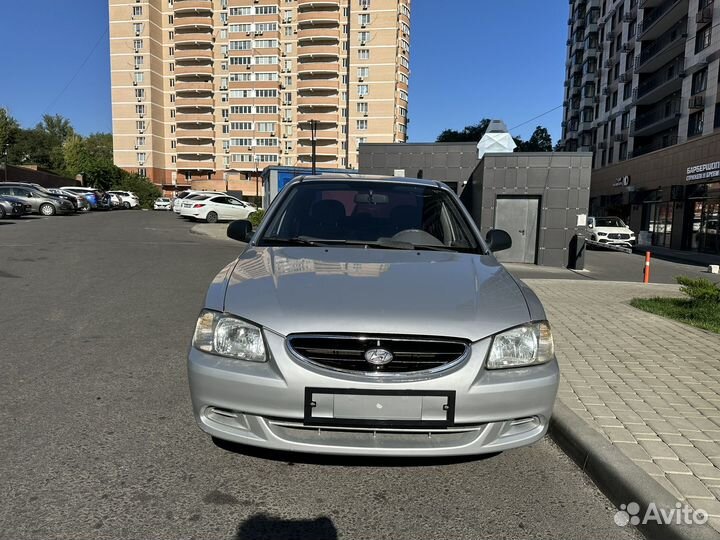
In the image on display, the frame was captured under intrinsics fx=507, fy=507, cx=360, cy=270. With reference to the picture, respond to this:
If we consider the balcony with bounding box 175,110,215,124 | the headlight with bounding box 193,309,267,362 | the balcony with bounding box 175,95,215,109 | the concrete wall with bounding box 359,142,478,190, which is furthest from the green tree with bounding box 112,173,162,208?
the headlight with bounding box 193,309,267,362

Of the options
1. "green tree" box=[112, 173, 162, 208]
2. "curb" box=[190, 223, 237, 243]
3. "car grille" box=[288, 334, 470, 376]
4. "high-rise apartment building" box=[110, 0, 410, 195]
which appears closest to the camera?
"car grille" box=[288, 334, 470, 376]

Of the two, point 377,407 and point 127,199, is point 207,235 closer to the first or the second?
point 377,407

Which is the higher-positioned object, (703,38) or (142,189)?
(703,38)

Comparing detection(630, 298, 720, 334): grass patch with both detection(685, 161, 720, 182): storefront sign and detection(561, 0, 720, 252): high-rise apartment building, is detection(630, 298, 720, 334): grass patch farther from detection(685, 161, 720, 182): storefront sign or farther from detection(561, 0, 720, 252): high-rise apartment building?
detection(561, 0, 720, 252): high-rise apartment building

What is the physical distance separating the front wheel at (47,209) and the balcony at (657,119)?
A: 41.1m

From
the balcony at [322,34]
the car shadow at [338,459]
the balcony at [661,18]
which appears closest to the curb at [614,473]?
the car shadow at [338,459]

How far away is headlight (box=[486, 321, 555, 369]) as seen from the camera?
8.21ft

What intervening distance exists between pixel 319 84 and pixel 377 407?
80928 mm

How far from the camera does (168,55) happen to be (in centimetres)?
8394

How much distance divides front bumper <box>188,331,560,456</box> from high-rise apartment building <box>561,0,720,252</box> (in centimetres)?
2870

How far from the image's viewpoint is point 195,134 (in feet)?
269

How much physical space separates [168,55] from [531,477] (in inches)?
3731

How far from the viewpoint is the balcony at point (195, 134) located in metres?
82.1

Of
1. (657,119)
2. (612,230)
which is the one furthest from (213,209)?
(657,119)
